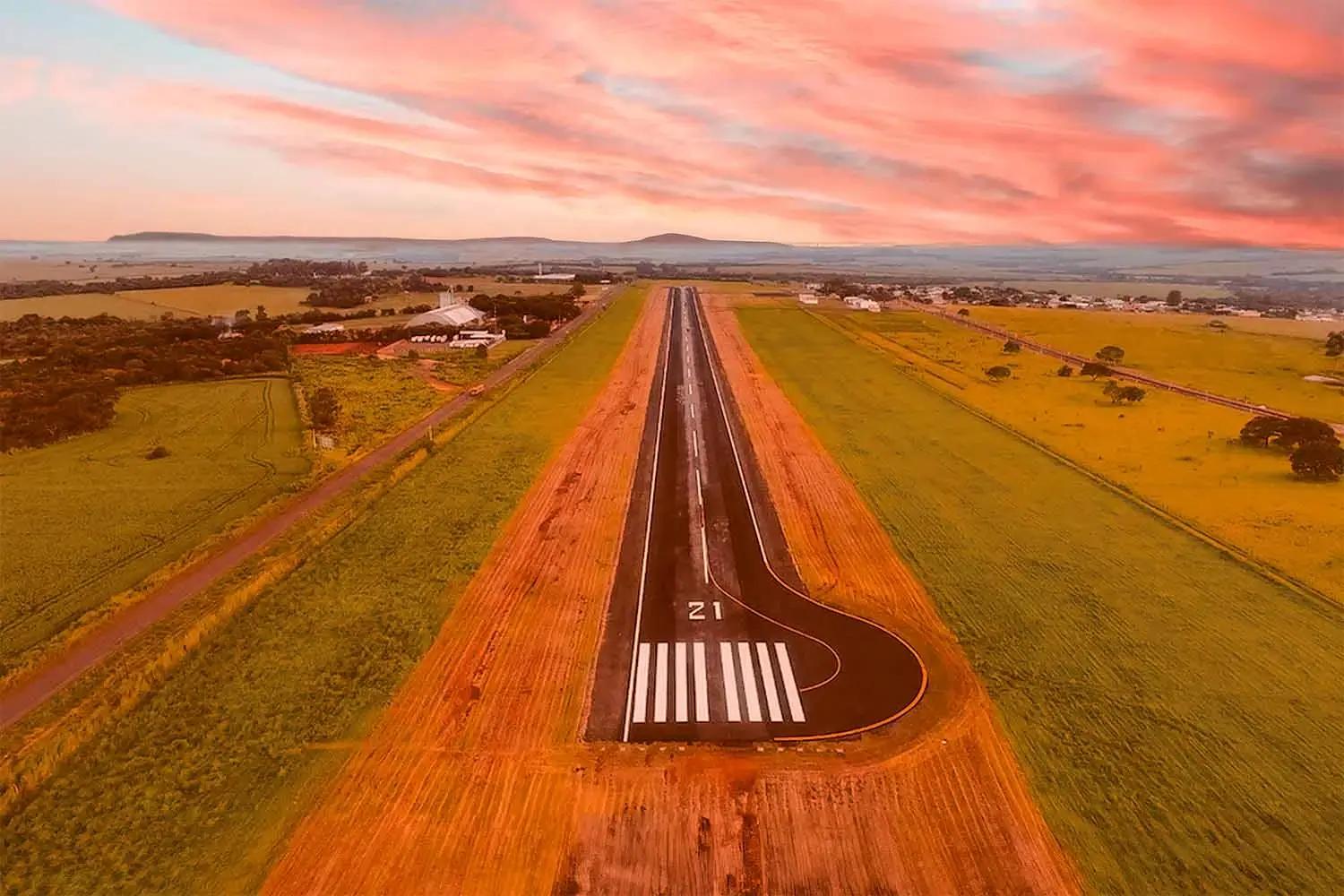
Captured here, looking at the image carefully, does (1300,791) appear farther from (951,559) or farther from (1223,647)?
(951,559)

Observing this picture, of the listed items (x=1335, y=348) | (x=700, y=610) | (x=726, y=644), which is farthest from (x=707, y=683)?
(x=1335, y=348)

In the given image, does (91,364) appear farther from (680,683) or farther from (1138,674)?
(1138,674)

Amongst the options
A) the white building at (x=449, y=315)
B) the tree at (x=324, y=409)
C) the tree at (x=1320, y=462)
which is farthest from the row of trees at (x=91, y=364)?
the tree at (x=1320, y=462)

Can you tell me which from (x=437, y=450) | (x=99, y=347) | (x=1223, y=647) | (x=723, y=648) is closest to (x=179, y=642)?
(x=723, y=648)

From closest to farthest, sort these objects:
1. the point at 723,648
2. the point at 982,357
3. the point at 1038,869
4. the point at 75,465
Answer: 1. the point at 1038,869
2. the point at 723,648
3. the point at 75,465
4. the point at 982,357

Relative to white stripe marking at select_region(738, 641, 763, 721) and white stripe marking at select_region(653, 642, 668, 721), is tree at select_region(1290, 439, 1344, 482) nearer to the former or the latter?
white stripe marking at select_region(738, 641, 763, 721)

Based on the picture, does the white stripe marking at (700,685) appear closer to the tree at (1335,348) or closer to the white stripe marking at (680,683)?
the white stripe marking at (680,683)

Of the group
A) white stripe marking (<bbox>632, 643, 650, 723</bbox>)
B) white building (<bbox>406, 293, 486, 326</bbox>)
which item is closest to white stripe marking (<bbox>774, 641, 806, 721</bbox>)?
white stripe marking (<bbox>632, 643, 650, 723</bbox>)
